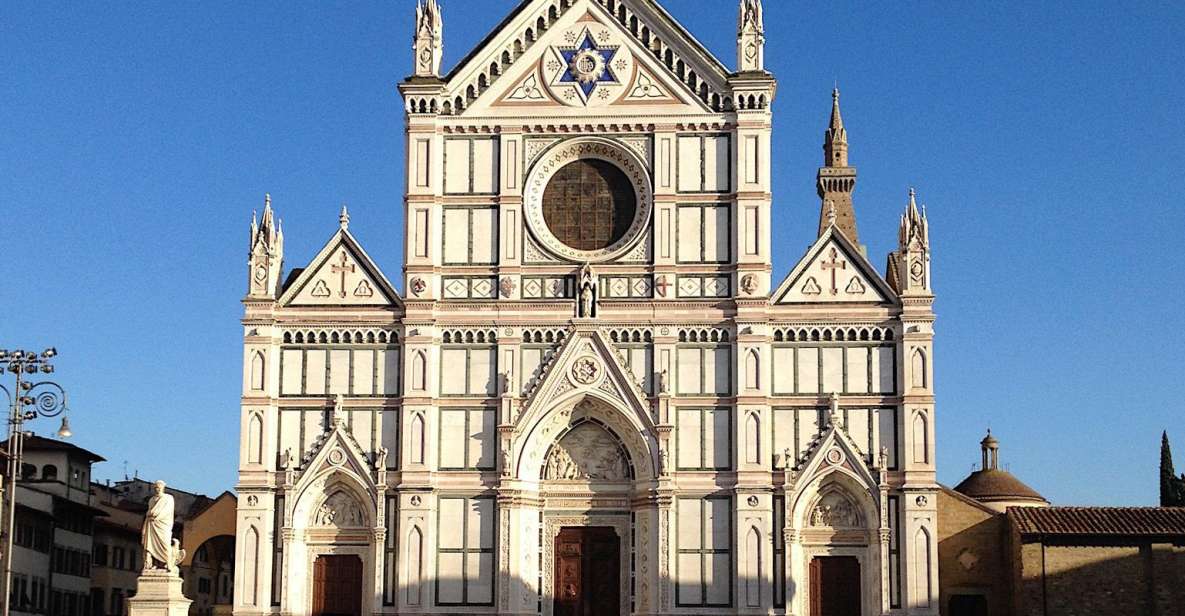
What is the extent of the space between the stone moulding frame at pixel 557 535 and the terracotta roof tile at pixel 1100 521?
395 inches

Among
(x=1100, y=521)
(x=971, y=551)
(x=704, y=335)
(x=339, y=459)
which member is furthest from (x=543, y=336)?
(x=1100, y=521)

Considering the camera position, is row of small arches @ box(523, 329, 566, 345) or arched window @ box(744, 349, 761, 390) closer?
arched window @ box(744, 349, 761, 390)

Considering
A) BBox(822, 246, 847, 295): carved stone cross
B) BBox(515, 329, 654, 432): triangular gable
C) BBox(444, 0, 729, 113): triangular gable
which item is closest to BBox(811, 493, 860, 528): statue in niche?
BBox(515, 329, 654, 432): triangular gable

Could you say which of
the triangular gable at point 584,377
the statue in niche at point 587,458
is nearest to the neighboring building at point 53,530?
the statue in niche at point 587,458

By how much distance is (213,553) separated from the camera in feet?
211

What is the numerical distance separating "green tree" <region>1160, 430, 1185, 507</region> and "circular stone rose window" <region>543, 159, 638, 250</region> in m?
26.6

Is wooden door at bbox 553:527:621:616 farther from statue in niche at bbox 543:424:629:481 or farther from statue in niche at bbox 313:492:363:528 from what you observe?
statue in niche at bbox 313:492:363:528

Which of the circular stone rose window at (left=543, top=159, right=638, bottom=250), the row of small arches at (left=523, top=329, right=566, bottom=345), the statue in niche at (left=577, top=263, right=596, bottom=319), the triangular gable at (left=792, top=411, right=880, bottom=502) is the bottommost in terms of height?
the triangular gable at (left=792, top=411, right=880, bottom=502)

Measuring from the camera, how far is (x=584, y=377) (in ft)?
129

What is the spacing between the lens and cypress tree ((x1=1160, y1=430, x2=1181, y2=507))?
→ 2213 inches

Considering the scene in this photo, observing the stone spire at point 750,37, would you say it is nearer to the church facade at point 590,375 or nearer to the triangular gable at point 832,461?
the church facade at point 590,375

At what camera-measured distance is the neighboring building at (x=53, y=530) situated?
48.4 m

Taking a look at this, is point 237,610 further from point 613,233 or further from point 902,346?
point 902,346

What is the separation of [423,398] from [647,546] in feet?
21.9
